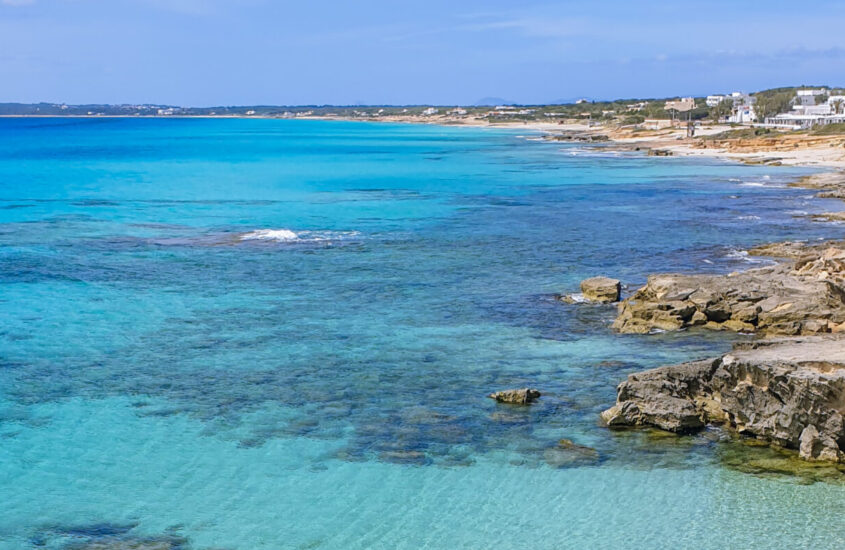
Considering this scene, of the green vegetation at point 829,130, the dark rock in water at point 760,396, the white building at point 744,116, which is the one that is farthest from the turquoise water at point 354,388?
the white building at point 744,116

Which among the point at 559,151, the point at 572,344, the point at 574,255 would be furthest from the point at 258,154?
the point at 572,344

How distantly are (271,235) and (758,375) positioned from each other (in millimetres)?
27776

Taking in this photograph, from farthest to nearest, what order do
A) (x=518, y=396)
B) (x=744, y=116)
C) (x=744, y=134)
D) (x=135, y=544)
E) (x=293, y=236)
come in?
(x=744, y=116) < (x=744, y=134) < (x=293, y=236) < (x=518, y=396) < (x=135, y=544)

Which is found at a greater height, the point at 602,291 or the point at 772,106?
the point at 772,106

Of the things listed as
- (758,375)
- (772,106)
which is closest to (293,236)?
(758,375)

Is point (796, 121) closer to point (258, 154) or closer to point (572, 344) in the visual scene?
point (258, 154)

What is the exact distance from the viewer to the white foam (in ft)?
131

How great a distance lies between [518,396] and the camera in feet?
61.2

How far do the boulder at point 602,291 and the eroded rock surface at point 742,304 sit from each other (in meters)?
0.93

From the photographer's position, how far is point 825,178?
196 ft

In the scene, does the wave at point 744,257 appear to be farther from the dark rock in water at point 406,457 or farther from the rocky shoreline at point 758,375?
the dark rock in water at point 406,457

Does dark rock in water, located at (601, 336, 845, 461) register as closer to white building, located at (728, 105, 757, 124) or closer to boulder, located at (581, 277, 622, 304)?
boulder, located at (581, 277, 622, 304)

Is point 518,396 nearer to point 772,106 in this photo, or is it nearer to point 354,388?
point 354,388

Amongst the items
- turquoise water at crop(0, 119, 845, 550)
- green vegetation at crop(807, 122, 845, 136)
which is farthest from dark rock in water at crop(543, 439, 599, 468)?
green vegetation at crop(807, 122, 845, 136)
